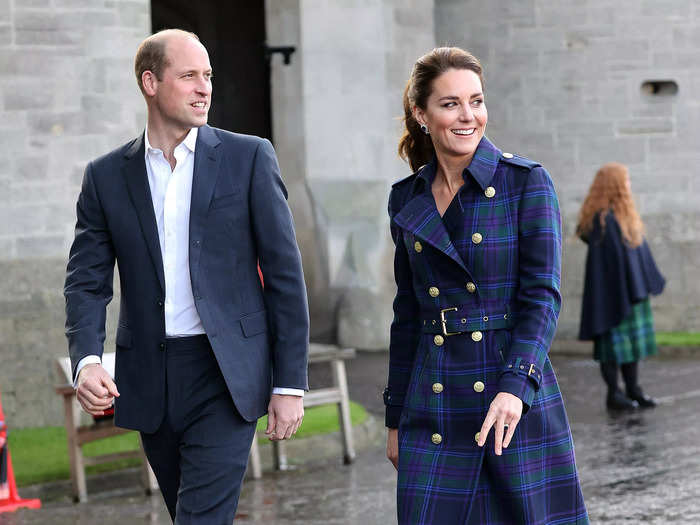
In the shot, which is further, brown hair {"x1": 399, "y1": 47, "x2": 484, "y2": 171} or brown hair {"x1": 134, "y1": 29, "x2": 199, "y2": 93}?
brown hair {"x1": 134, "y1": 29, "x2": 199, "y2": 93}

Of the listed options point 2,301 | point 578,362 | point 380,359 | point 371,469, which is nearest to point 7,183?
point 2,301

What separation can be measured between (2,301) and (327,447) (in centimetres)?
275

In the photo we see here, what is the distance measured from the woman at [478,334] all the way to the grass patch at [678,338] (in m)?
10.3

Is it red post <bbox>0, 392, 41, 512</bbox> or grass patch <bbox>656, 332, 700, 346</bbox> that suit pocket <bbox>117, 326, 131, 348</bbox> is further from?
grass patch <bbox>656, 332, 700, 346</bbox>

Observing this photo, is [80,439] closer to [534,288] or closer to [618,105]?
[534,288]

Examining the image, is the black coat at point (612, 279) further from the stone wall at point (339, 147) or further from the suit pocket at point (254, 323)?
the suit pocket at point (254, 323)

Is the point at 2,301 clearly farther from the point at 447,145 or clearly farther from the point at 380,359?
the point at 447,145

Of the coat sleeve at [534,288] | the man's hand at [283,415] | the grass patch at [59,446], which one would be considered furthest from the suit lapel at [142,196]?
the grass patch at [59,446]

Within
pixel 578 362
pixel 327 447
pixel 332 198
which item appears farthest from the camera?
pixel 332 198

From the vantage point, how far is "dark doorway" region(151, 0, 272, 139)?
18.8 meters

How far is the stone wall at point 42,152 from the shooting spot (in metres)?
8.93

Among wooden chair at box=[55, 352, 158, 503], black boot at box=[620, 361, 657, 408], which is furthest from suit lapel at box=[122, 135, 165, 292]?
black boot at box=[620, 361, 657, 408]

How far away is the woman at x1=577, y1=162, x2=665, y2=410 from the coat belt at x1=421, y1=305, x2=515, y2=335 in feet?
20.0

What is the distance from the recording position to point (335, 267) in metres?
14.0
